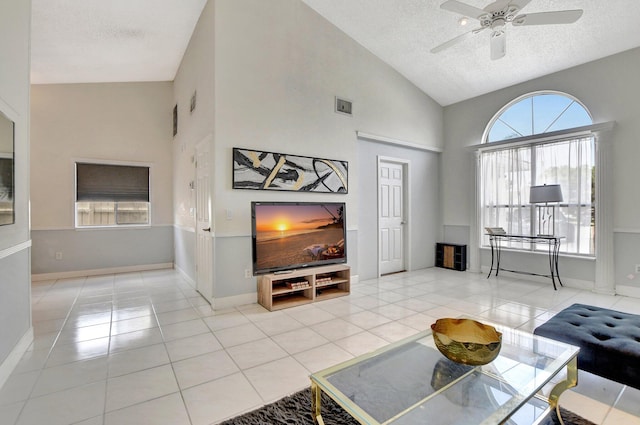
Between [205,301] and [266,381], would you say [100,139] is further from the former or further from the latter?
[266,381]

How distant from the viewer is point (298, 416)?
5.53 ft

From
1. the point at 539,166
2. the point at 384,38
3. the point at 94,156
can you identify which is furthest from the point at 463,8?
the point at 94,156

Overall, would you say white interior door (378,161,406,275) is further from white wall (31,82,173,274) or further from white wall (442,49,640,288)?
white wall (31,82,173,274)

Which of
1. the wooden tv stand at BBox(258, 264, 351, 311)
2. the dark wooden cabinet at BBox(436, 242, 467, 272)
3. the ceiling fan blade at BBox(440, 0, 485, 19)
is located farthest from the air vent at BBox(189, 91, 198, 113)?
the dark wooden cabinet at BBox(436, 242, 467, 272)

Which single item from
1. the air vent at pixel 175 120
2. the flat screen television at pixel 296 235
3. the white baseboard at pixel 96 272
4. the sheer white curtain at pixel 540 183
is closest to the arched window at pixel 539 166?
the sheer white curtain at pixel 540 183

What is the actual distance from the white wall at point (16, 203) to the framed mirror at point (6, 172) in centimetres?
7

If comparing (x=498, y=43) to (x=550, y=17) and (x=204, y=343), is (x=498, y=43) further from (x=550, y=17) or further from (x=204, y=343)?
(x=204, y=343)

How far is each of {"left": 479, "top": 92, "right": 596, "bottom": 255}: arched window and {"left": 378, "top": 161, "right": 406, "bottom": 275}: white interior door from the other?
1.50 metres

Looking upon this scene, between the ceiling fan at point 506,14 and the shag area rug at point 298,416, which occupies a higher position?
the ceiling fan at point 506,14

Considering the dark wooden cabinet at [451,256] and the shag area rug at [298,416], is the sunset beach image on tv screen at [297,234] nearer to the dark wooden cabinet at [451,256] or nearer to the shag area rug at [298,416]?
the shag area rug at [298,416]

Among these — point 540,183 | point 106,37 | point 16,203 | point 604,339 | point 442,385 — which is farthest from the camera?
point 540,183

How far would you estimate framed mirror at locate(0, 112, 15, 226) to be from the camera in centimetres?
207

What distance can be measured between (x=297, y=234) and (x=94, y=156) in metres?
4.32

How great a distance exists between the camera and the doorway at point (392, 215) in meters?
5.26
